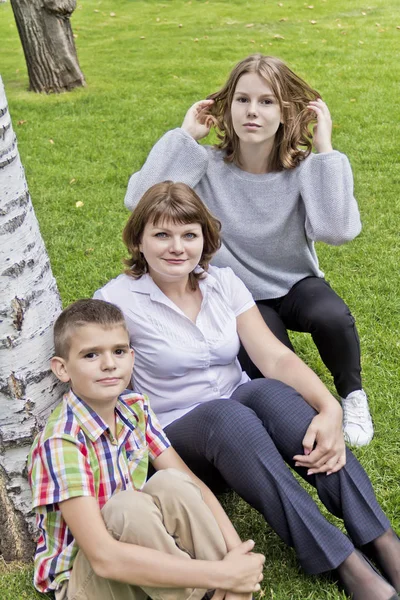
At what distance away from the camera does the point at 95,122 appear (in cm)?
722

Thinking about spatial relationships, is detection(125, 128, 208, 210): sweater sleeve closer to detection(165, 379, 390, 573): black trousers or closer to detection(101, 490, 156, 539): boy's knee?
detection(165, 379, 390, 573): black trousers

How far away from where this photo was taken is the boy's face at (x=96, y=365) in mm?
2188

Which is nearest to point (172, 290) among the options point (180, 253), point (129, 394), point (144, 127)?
point (180, 253)

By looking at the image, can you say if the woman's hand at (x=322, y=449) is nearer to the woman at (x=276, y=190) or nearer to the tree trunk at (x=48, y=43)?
the woman at (x=276, y=190)

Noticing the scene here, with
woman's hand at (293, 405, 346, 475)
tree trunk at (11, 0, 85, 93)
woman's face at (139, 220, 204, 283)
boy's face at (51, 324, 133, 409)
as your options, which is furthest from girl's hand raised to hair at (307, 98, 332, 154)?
tree trunk at (11, 0, 85, 93)

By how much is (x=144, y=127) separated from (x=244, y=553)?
5.42m

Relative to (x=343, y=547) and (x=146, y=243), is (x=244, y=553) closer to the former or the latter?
(x=343, y=547)

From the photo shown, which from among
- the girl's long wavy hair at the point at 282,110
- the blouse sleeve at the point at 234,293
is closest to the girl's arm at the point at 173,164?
the girl's long wavy hair at the point at 282,110

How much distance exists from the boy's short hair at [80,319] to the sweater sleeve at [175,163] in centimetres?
82

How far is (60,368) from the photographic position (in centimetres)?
229

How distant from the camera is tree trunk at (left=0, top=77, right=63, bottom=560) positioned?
2.21m

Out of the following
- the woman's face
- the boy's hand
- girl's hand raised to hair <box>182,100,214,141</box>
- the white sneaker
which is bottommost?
the white sneaker

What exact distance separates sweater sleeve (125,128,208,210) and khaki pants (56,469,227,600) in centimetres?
127

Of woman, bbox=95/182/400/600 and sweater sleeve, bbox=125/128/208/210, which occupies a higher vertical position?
sweater sleeve, bbox=125/128/208/210
